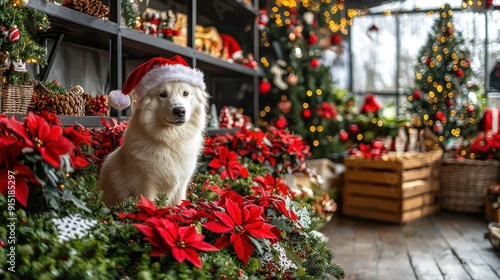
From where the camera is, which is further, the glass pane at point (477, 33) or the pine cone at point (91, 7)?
the glass pane at point (477, 33)

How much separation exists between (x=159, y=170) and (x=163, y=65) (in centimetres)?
40

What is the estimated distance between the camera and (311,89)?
551cm

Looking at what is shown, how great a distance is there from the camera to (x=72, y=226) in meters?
1.37

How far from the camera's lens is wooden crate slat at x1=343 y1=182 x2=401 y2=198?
4.63 m

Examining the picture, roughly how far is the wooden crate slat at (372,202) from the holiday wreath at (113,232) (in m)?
2.98

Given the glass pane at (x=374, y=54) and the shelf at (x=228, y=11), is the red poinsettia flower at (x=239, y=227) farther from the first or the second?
the glass pane at (x=374, y=54)

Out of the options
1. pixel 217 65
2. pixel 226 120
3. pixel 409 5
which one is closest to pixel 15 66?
pixel 217 65

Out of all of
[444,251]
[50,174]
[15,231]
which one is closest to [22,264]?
[15,231]

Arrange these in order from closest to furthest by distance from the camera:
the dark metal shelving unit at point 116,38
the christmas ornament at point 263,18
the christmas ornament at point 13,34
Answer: the christmas ornament at point 13,34, the dark metal shelving unit at point 116,38, the christmas ornament at point 263,18

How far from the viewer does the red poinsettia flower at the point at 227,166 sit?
111 inches

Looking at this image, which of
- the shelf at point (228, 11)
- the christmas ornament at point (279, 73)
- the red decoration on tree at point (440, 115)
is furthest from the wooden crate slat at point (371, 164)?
the shelf at point (228, 11)

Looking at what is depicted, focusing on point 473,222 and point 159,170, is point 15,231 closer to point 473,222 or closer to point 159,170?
point 159,170

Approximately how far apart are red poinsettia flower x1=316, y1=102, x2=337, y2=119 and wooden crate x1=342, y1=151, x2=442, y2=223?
693 mm

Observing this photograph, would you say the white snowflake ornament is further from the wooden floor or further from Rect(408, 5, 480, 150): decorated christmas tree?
Rect(408, 5, 480, 150): decorated christmas tree
